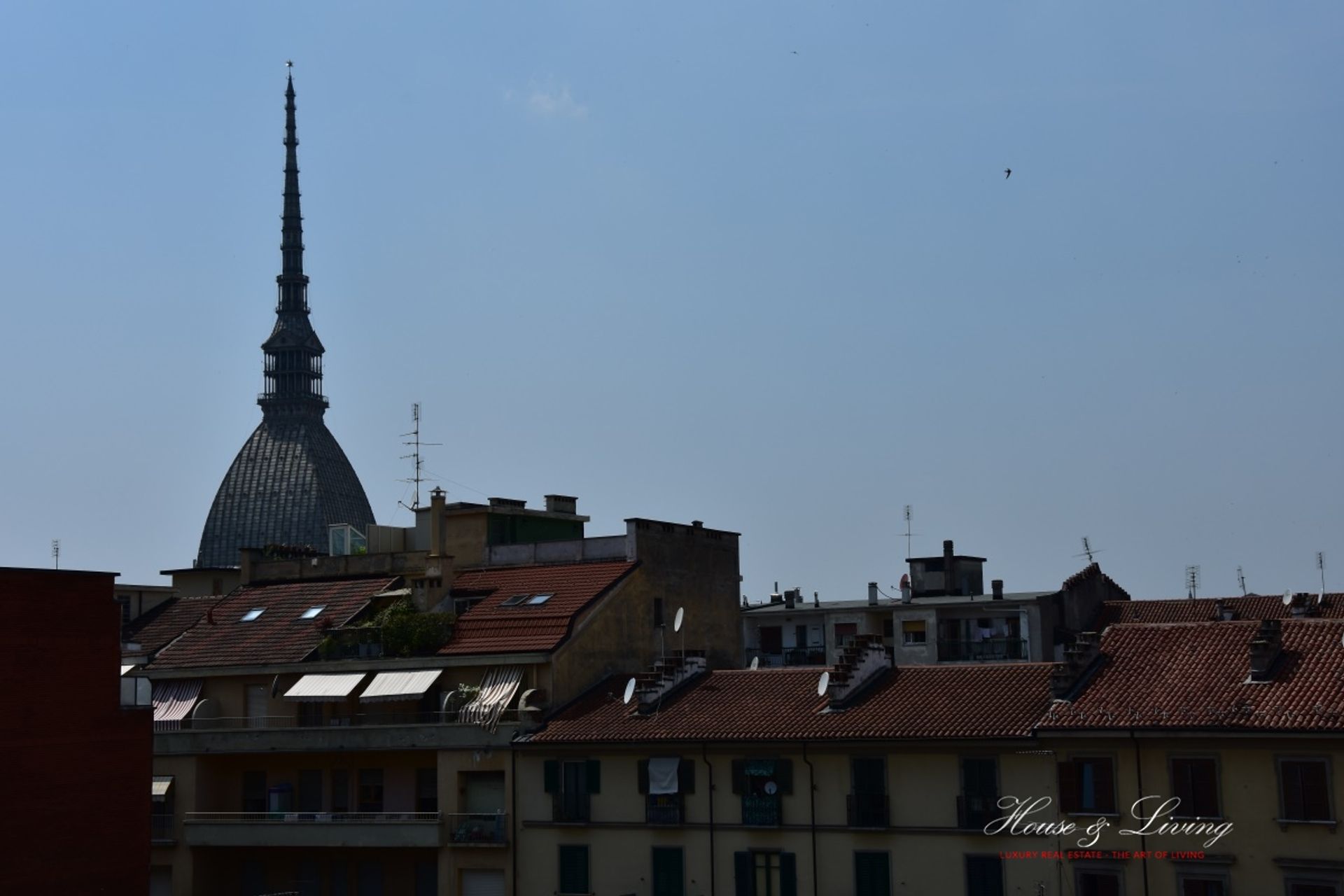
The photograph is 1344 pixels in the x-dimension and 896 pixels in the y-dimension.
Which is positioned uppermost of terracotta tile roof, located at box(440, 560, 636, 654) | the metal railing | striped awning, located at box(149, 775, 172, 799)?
terracotta tile roof, located at box(440, 560, 636, 654)

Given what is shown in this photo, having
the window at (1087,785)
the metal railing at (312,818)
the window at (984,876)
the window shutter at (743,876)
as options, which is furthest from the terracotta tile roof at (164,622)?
the window at (1087,785)

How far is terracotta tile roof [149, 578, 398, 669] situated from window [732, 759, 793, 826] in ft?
62.0

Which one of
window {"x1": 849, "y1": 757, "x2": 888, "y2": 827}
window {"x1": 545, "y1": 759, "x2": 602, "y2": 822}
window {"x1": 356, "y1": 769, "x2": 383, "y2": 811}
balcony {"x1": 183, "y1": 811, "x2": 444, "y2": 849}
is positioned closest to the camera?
window {"x1": 849, "y1": 757, "x2": 888, "y2": 827}

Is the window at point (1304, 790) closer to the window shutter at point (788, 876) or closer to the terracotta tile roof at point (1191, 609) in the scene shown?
the window shutter at point (788, 876)

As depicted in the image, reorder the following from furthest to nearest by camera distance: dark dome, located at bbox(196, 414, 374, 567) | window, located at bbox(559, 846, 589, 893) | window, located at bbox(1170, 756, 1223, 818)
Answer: dark dome, located at bbox(196, 414, 374, 567) < window, located at bbox(559, 846, 589, 893) < window, located at bbox(1170, 756, 1223, 818)

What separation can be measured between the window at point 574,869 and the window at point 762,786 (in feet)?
18.5

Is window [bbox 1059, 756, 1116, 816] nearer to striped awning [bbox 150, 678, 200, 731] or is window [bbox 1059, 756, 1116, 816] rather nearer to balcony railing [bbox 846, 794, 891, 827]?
balcony railing [bbox 846, 794, 891, 827]

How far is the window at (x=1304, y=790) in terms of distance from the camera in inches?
1642

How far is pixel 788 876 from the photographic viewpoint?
49812mm

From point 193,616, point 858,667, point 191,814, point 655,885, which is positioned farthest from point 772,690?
point 193,616

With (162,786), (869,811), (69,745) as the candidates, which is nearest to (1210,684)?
(869,811)

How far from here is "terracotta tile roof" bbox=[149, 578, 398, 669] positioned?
6394 centimetres

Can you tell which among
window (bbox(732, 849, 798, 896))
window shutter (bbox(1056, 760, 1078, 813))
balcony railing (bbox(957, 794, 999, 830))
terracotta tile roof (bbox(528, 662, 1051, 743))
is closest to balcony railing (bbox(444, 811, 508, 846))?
terracotta tile roof (bbox(528, 662, 1051, 743))

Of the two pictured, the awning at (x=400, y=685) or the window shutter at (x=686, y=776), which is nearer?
the window shutter at (x=686, y=776)
